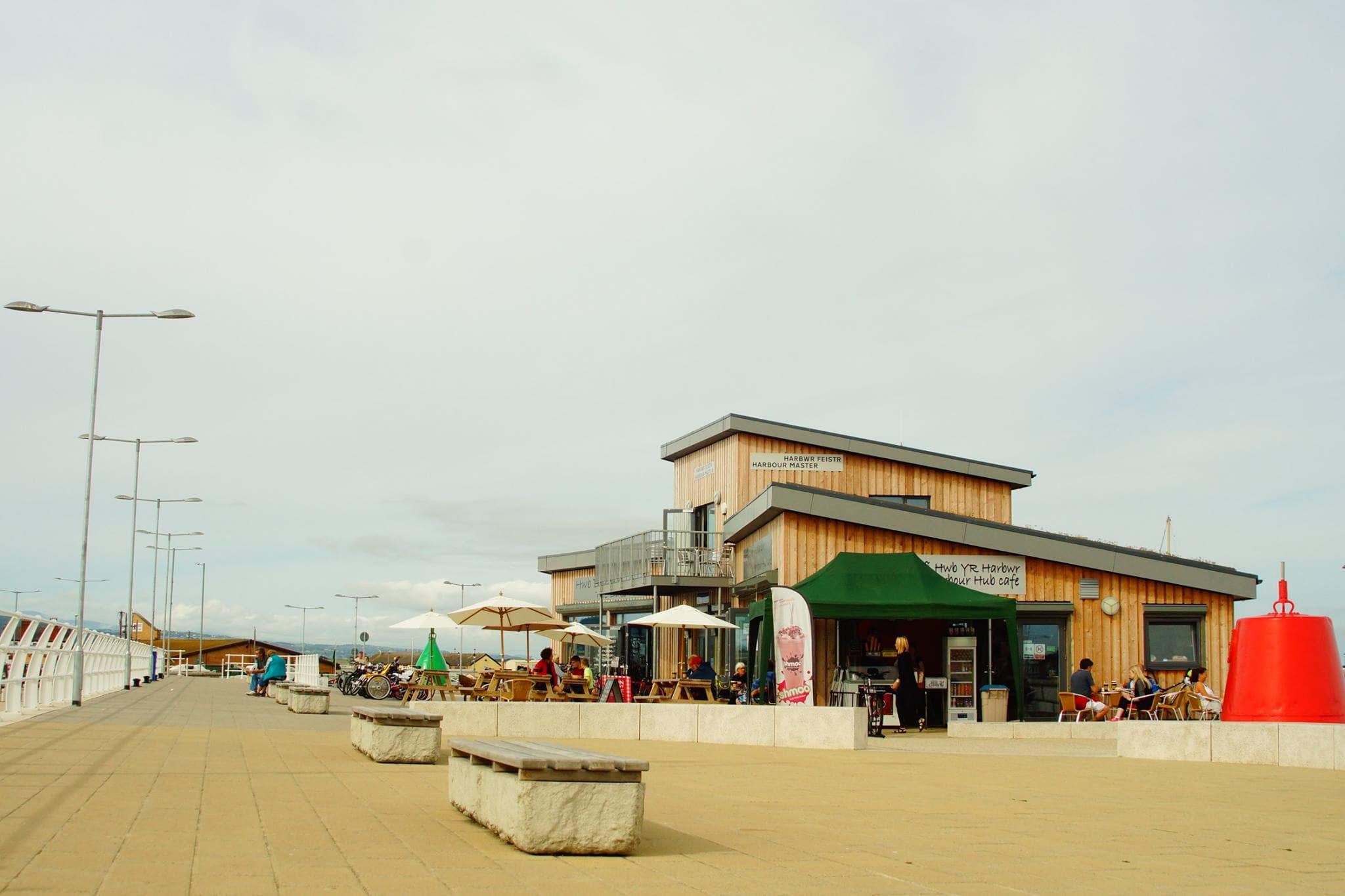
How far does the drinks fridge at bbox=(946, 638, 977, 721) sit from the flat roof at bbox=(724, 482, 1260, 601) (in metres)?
2.14

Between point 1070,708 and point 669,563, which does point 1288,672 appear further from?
point 669,563

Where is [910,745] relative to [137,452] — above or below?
below

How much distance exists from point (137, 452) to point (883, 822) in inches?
Result: 1578

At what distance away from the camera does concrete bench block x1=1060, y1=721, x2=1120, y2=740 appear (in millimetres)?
20719

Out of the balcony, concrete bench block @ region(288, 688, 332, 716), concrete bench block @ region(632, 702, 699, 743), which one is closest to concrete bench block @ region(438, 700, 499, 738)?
concrete bench block @ region(632, 702, 699, 743)

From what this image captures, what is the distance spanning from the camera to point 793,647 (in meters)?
21.4

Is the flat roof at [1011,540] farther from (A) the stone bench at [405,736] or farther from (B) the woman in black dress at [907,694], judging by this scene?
(A) the stone bench at [405,736]

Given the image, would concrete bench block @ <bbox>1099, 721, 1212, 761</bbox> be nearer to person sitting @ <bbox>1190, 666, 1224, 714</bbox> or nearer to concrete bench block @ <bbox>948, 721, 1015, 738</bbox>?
concrete bench block @ <bbox>948, 721, 1015, 738</bbox>

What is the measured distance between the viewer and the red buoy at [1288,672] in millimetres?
15672

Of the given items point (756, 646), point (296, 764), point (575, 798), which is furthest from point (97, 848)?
point (756, 646)

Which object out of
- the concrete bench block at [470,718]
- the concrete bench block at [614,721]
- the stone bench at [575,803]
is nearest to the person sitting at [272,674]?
the concrete bench block at [470,718]

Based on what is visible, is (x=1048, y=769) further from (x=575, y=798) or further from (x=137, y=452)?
(x=137, y=452)

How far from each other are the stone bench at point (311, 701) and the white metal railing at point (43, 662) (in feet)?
12.8

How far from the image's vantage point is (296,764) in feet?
39.2
